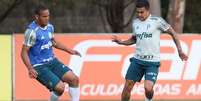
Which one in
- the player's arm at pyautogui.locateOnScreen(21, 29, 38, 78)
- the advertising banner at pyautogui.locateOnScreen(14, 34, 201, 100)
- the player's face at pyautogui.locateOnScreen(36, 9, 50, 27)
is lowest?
the advertising banner at pyautogui.locateOnScreen(14, 34, 201, 100)

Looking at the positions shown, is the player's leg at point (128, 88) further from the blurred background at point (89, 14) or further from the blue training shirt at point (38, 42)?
the blurred background at point (89, 14)

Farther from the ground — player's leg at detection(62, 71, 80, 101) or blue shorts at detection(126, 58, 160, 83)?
blue shorts at detection(126, 58, 160, 83)

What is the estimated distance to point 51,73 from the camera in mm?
10070

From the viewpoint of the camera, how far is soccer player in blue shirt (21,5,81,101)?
9.80 m

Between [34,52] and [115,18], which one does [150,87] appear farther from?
[115,18]

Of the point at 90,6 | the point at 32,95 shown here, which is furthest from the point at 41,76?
the point at 90,6

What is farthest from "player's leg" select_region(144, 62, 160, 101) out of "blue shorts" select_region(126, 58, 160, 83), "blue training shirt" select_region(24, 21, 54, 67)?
"blue training shirt" select_region(24, 21, 54, 67)

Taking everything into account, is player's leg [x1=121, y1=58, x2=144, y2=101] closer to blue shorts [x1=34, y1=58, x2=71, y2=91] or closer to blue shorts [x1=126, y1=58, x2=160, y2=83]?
blue shorts [x1=126, y1=58, x2=160, y2=83]

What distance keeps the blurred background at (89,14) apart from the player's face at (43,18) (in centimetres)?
873

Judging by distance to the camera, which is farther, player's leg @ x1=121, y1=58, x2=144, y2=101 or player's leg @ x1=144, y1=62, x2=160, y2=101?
player's leg @ x1=121, y1=58, x2=144, y2=101

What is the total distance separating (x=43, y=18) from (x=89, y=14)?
75.0ft

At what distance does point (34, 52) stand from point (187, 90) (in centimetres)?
460

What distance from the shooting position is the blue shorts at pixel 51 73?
32.9 ft

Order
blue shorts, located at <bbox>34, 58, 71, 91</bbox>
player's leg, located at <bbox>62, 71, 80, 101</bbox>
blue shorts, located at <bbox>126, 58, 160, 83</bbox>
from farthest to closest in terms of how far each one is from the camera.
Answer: blue shorts, located at <bbox>126, 58, 160, 83</bbox> → player's leg, located at <bbox>62, 71, 80, 101</bbox> → blue shorts, located at <bbox>34, 58, 71, 91</bbox>
